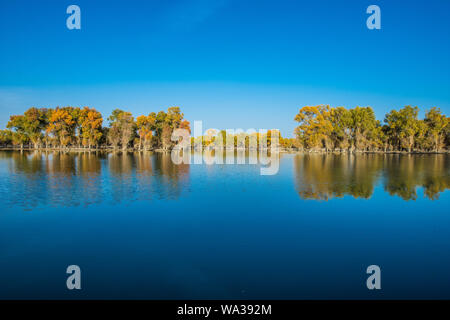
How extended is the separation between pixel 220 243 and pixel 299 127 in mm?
87377

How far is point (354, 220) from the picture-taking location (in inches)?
509

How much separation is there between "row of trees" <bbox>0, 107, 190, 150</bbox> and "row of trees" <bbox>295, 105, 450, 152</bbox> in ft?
139

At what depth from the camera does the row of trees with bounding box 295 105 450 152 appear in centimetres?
9138

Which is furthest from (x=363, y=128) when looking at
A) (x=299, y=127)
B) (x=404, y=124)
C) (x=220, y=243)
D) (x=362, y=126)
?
(x=220, y=243)

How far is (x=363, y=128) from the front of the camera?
95.5m

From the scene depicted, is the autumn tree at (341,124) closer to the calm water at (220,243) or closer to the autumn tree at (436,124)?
the autumn tree at (436,124)

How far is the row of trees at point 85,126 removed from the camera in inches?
3423

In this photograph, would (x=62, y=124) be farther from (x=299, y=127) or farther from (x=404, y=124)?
(x=404, y=124)

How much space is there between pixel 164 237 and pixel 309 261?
16.4 feet

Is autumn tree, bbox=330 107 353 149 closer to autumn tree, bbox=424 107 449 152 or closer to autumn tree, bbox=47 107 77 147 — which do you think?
autumn tree, bbox=424 107 449 152

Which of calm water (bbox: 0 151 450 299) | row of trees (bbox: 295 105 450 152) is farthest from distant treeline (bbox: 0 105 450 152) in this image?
calm water (bbox: 0 151 450 299)

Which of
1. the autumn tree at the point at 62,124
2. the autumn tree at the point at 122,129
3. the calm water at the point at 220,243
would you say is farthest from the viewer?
the autumn tree at the point at 122,129

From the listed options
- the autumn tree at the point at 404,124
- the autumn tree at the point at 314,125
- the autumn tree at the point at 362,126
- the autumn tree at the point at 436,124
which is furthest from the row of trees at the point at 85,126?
the autumn tree at the point at 436,124

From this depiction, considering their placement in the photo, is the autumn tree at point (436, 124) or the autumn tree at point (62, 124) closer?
the autumn tree at point (62, 124)
